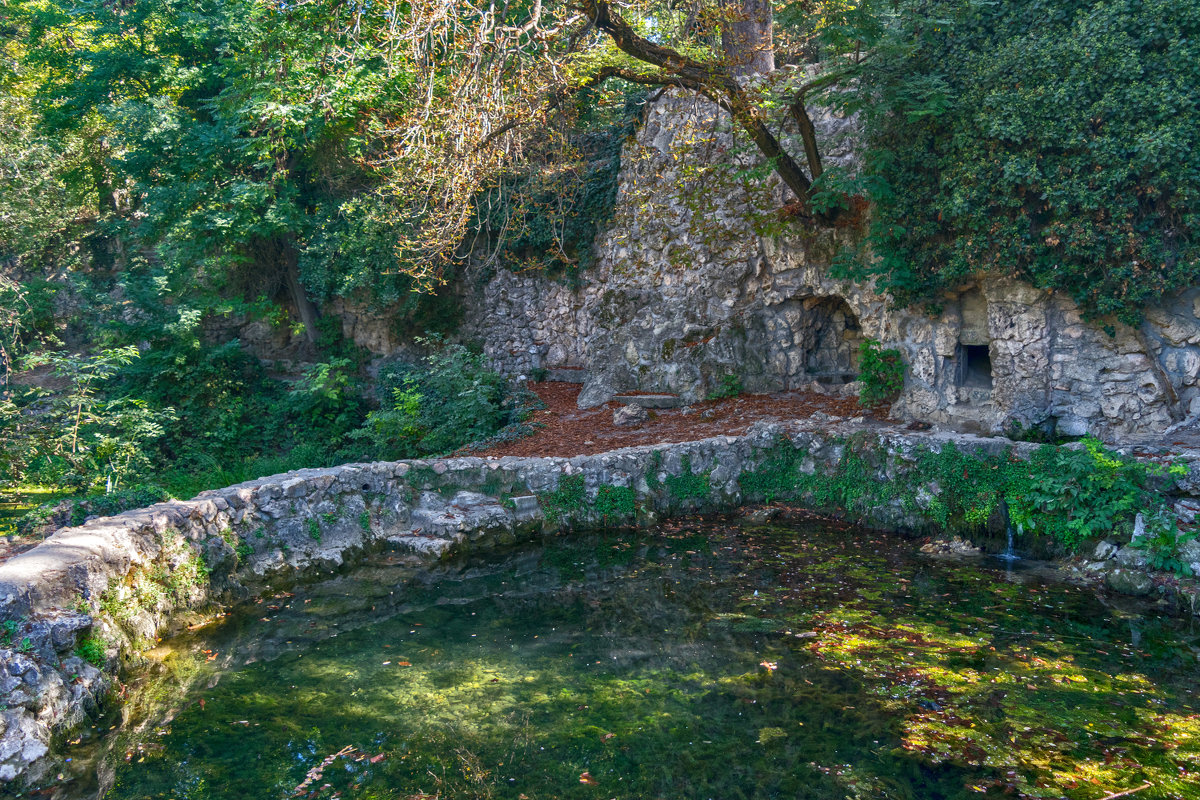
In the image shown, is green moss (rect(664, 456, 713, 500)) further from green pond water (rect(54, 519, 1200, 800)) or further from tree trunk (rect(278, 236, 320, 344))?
tree trunk (rect(278, 236, 320, 344))

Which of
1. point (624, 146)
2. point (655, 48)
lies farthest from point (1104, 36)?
point (624, 146)

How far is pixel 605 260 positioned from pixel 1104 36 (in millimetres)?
9106

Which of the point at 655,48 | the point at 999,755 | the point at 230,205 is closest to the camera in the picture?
the point at 999,755

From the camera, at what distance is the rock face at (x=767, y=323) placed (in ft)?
29.7

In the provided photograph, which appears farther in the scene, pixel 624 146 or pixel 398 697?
pixel 624 146

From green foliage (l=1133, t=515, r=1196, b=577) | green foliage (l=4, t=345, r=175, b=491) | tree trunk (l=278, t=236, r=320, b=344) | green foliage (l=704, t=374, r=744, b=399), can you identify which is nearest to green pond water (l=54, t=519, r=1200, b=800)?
green foliage (l=1133, t=515, r=1196, b=577)

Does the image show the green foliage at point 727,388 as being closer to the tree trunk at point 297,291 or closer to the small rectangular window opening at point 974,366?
the small rectangular window opening at point 974,366

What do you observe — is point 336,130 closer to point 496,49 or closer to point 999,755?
point 496,49

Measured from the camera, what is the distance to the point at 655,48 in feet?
29.5

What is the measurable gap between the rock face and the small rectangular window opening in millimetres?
23

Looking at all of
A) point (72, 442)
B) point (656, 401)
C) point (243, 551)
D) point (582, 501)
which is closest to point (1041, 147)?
point (656, 401)

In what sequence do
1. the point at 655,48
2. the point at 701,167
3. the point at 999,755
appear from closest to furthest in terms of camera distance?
the point at 999,755 < the point at 655,48 < the point at 701,167

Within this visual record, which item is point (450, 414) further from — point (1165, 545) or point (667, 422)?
point (1165, 545)

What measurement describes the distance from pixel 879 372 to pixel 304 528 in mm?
8165
